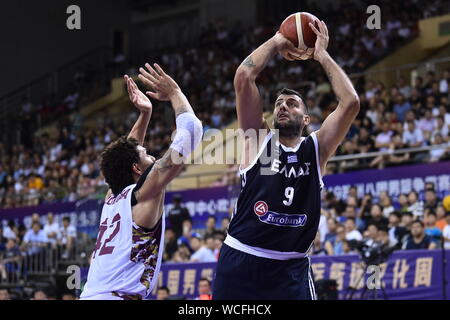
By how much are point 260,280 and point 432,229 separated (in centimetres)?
648

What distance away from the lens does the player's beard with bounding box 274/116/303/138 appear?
4977 mm

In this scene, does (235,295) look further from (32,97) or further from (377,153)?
(32,97)

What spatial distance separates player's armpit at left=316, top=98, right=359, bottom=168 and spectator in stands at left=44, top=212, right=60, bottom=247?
466 inches

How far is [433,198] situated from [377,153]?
5.28ft

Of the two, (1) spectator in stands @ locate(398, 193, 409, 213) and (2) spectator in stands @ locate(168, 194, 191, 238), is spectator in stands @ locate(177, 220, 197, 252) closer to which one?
(2) spectator in stands @ locate(168, 194, 191, 238)

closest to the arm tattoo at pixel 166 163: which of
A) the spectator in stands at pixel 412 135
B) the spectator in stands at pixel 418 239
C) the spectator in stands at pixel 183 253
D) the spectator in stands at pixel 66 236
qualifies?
the spectator in stands at pixel 418 239

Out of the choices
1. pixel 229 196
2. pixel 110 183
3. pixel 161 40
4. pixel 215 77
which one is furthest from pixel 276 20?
pixel 110 183

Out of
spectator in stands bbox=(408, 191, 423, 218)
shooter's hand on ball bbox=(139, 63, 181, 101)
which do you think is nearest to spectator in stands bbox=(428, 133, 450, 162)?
spectator in stands bbox=(408, 191, 423, 218)

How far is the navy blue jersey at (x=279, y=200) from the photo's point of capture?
15.8 feet

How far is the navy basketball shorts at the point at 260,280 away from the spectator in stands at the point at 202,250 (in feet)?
24.3

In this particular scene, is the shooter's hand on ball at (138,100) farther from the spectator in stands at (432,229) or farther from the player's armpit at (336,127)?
the spectator in stands at (432,229)

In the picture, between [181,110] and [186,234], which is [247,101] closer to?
[181,110]

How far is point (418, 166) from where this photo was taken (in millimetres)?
12102

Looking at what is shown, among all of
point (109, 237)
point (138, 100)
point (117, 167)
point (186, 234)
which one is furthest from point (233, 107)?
point (109, 237)
